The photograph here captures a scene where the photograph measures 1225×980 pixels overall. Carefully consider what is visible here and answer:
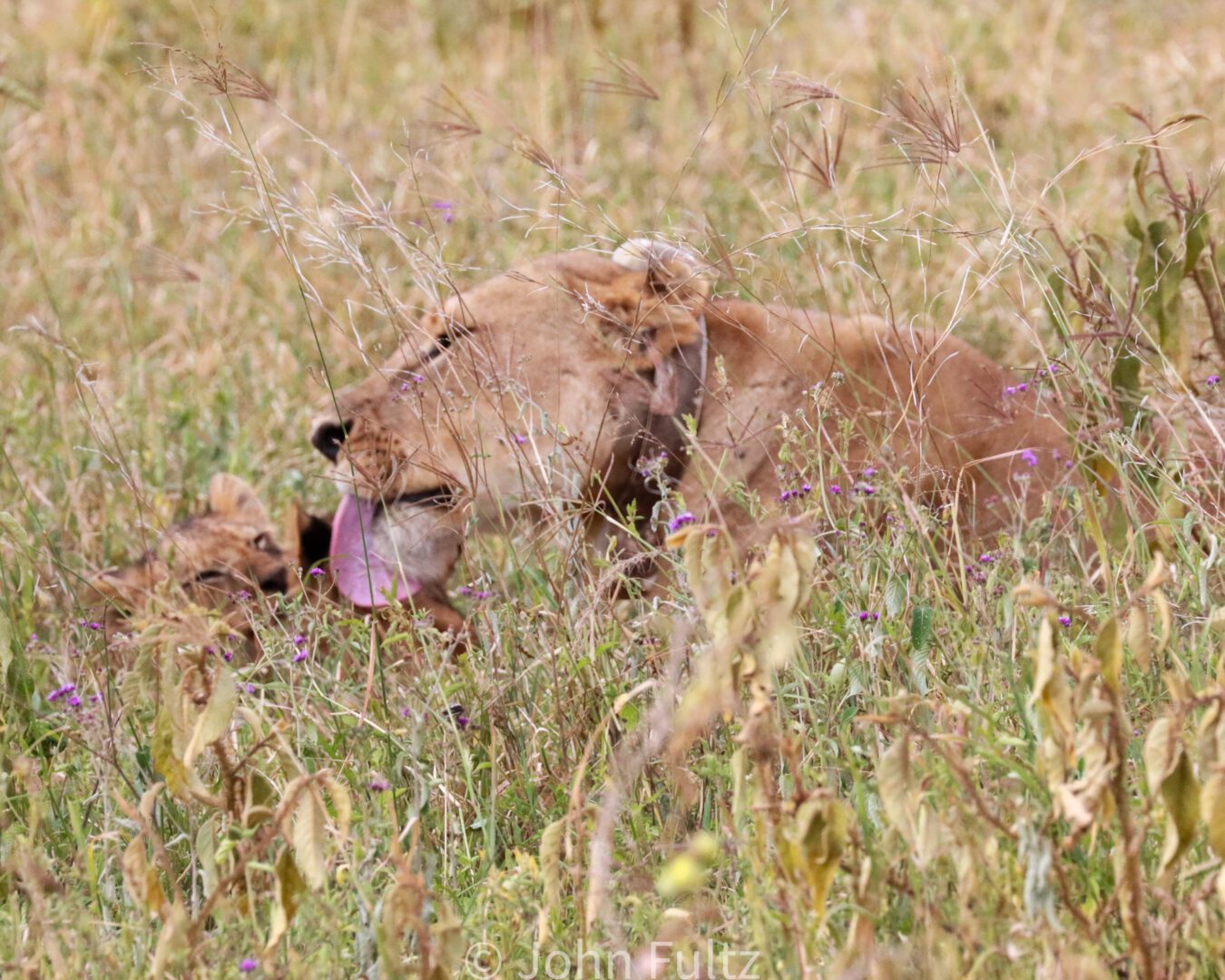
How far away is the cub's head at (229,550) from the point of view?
12.6ft

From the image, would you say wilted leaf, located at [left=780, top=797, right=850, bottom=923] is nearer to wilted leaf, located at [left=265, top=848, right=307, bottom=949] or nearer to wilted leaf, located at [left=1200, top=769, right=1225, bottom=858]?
wilted leaf, located at [left=1200, top=769, right=1225, bottom=858]

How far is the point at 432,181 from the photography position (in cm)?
628

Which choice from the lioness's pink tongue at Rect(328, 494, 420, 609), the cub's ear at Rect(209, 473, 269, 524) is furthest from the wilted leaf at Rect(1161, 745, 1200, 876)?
the cub's ear at Rect(209, 473, 269, 524)

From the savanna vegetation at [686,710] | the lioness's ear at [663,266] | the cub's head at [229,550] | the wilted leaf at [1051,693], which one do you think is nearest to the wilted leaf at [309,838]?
the savanna vegetation at [686,710]

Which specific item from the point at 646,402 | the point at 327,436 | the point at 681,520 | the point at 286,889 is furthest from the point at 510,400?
the point at 286,889

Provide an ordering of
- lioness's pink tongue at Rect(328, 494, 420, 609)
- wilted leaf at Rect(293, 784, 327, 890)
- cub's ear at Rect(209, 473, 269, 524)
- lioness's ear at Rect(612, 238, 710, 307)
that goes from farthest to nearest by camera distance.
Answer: cub's ear at Rect(209, 473, 269, 524), lioness's pink tongue at Rect(328, 494, 420, 609), lioness's ear at Rect(612, 238, 710, 307), wilted leaf at Rect(293, 784, 327, 890)

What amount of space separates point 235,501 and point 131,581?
51 cm

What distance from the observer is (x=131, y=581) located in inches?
150

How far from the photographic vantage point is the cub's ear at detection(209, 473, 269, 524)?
14.0 ft

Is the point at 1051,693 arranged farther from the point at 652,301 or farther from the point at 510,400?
the point at 510,400

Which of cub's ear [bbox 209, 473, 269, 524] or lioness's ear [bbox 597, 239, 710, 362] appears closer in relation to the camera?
lioness's ear [bbox 597, 239, 710, 362]

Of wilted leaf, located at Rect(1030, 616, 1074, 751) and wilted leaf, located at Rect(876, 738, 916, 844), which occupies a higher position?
wilted leaf, located at Rect(1030, 616, 1074, 751)

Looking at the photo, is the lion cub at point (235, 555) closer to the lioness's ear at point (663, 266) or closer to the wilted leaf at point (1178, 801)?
the lioness's ear at point (663, 266)

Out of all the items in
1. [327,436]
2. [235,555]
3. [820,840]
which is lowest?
[235,555]
